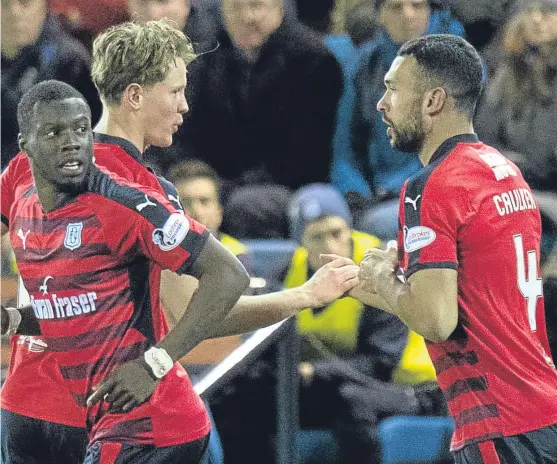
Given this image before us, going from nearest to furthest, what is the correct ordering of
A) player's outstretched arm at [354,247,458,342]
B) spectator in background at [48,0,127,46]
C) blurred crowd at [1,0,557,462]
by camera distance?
player's outstretched arm at [354,247,458,342], blurred crowd at [1,0,557,462], spectator in background at [48,0,127,46]

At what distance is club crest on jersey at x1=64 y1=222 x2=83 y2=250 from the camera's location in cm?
321

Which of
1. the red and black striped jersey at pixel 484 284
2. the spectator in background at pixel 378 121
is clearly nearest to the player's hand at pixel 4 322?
Answer: the red and black striped jersey at pixel 484 284

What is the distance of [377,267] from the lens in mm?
3428

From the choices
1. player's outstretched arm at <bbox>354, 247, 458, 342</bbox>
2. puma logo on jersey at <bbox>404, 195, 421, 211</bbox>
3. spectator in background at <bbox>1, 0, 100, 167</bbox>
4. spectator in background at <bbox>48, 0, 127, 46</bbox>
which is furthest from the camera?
spectator in background at <bbox>48, 0, 127, 46</bbox>

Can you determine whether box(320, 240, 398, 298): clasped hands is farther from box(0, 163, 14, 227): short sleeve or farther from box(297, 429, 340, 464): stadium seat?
box(297, 429, 340, 464): stadium seat

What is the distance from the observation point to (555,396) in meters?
3.25

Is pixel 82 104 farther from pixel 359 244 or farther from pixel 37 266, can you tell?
pixel 359 244

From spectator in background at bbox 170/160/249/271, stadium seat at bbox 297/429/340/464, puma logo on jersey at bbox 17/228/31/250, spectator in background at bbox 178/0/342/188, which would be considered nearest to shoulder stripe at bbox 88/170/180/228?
puma logo on jersey at bbox 17/228/31/250

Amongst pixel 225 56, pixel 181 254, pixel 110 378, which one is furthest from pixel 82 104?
pixel 225 56

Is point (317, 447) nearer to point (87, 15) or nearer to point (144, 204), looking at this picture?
point (144, 204)

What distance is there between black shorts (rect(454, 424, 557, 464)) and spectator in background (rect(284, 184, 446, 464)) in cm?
229

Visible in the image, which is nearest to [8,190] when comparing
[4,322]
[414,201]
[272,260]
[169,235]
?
[4,322]

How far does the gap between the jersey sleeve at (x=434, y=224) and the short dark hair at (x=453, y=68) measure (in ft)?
0.96

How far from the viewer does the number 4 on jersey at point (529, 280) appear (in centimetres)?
326
